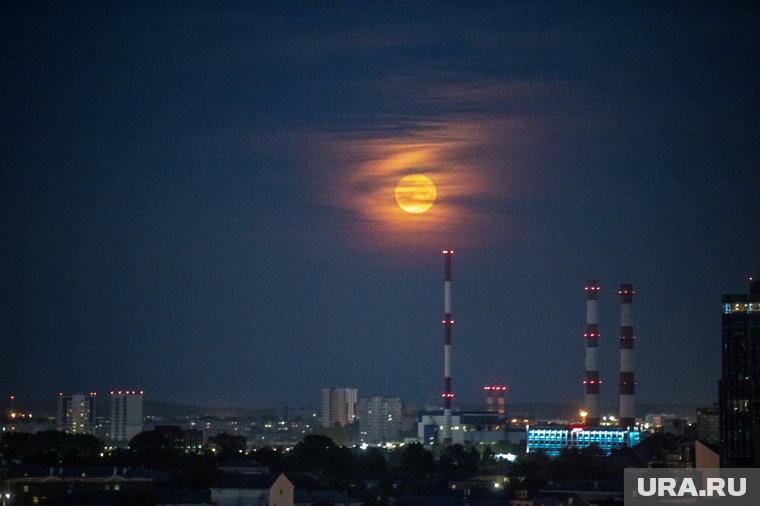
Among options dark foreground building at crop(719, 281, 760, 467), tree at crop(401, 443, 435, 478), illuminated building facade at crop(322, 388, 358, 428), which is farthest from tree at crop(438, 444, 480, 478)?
illuminated building facade at crop(322, 388, 358, 428)

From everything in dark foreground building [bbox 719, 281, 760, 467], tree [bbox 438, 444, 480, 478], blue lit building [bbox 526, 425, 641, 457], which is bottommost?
tree [bbox 438, 444, 480, 478]

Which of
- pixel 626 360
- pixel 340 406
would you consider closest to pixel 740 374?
pixel 626 360

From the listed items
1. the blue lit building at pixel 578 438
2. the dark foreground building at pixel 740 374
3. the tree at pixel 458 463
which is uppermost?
the dark foreground building at pixel 740 374

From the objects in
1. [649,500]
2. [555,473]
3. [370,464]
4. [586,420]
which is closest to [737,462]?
[649,500]

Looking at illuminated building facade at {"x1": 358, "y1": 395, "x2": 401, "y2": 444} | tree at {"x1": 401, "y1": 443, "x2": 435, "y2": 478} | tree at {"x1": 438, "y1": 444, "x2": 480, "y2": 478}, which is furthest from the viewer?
illuminated building facade at {"x1": 358, "y1": 395, "x2": 401, "y2": 444}

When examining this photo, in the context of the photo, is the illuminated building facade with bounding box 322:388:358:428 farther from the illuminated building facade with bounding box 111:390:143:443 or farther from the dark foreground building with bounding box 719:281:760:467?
the dark foreground building with bounding box 719:281:760:467

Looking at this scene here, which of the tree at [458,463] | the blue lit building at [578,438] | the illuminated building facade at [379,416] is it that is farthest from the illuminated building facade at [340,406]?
the tree at [458,463]

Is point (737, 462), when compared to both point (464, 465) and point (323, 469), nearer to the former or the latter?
point (323, 469)

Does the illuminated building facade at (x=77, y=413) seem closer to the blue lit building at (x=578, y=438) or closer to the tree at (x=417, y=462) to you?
the blue lit building at (x=578, y=438)
